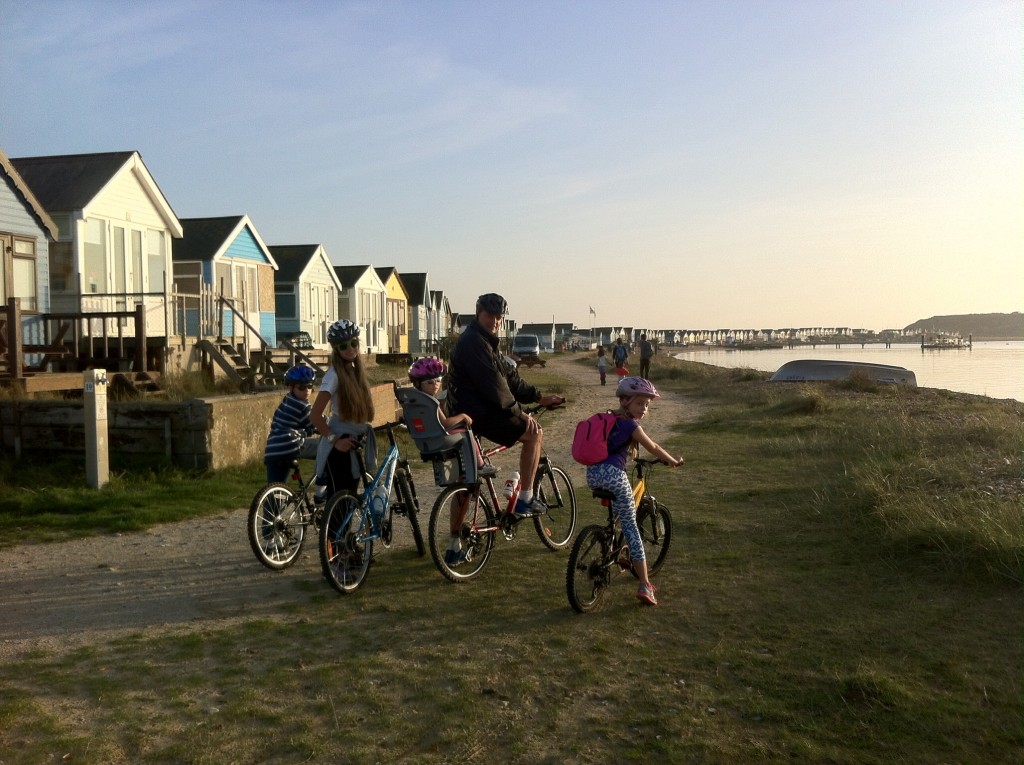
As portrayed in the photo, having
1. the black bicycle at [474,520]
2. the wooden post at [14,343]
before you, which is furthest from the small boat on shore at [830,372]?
the black bicycle at [474,520]

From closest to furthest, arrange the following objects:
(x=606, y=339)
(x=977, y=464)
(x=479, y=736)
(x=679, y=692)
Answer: (x=479, y=736)
(x=679, y=692)
(x=977, y=464)
(x=606, y=339)

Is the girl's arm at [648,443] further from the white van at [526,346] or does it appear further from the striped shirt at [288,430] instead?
the white van at [526,346]

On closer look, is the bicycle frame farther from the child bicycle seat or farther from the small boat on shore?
the small boat on shore

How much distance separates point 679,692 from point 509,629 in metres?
1.22

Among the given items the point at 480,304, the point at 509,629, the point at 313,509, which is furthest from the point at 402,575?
the point at 480,304

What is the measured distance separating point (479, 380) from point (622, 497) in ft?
4.45

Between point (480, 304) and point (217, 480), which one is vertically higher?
point (480, 304)

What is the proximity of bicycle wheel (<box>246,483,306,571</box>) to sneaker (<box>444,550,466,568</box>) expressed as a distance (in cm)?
121

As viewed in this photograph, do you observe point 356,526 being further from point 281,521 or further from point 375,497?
point 281,521

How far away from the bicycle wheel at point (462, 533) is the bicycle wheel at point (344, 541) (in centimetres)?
49

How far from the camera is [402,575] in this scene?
6.26 meters

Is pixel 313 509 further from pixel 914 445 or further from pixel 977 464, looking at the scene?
pixel 914 445

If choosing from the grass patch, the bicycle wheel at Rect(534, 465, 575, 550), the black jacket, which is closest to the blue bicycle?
the grass patch

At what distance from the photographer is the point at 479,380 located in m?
6.11
